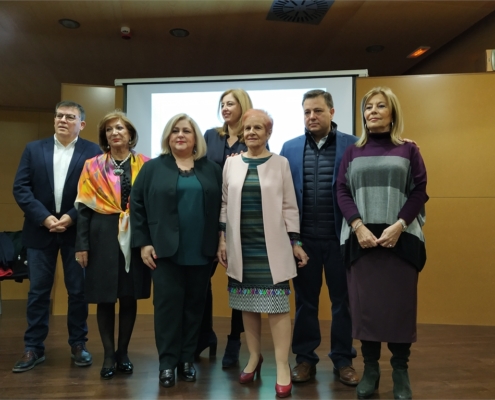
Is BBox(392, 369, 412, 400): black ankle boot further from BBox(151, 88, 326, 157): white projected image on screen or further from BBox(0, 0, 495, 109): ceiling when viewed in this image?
BBox(0, 0, 495, 109): ceiling

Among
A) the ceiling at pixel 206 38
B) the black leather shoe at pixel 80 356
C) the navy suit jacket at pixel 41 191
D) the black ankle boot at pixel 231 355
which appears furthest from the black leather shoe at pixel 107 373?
the ceiling at pixel 206 38

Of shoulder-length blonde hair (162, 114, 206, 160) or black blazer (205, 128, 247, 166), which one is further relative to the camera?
black blazer (205, 128, 247, 166)

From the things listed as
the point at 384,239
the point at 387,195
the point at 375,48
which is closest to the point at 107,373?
the point at 384,239

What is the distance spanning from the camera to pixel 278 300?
198cm

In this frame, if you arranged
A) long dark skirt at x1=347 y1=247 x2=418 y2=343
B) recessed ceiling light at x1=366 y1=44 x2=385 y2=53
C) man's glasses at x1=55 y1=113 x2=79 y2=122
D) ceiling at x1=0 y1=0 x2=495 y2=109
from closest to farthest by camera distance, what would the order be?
long dark skirt at x1=347 y1=247 x2=418 y2=343 → man's glasses at x1=55 y1=113 x2=79 y2=122 → ceiling at x1=0 y1=0 x2=495 y2=109 → recessed ceiling light at x1=366 y1=44 x2=385 y2=53

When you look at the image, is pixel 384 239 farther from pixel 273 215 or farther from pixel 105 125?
pixel 105 125

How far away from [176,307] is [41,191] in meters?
1.10

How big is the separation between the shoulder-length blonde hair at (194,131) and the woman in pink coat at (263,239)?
244 mm

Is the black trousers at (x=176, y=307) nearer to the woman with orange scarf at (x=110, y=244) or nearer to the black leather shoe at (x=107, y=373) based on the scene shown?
the woman with orange scarf at (x=110, y=244)

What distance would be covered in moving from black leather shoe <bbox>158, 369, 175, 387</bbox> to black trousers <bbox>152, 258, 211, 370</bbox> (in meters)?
0.02

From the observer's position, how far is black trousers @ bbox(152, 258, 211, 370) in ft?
6.81

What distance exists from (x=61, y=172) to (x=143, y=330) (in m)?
1.53

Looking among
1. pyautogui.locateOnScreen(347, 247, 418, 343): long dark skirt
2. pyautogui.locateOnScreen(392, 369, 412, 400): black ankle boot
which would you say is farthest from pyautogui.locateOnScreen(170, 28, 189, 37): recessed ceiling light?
pyautogui.locateOnScreen(392, 369, 412, 400): black ankle boot

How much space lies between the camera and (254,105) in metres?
4.03
